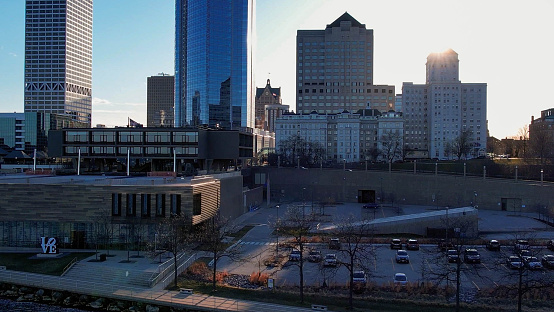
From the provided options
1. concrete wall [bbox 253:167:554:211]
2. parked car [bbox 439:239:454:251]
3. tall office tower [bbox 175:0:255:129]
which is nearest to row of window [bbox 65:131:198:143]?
concrete wall [bbox 253:167:554:211]

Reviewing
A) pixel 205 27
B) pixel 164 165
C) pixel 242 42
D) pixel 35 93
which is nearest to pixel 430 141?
pixel 242 42

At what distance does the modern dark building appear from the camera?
6419 centimetres

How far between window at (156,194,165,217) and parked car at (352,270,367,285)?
17.6m

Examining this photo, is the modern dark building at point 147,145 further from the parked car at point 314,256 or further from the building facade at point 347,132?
the building facade at point 347,132

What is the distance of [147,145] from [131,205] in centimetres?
2676

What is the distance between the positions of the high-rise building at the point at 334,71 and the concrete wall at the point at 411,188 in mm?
71554

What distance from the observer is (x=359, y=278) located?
2948 centimetres

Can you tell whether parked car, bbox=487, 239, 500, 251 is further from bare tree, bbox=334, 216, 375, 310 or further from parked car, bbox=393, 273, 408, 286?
parked car, bbox=393, 273, 408, 286

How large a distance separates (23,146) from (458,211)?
135m

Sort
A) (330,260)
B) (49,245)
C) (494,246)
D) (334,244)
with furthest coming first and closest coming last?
(334,244)
(494,246)
(49,245)
(330,260)

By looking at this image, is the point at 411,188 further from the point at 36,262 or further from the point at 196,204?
the point at 36,262

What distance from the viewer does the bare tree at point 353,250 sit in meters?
26.4

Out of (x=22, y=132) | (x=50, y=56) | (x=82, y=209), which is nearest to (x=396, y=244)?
(x=82, y=209)

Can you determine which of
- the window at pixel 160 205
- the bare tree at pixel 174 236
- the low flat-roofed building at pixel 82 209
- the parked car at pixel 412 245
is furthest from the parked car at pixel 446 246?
the window at pixel 160 205
